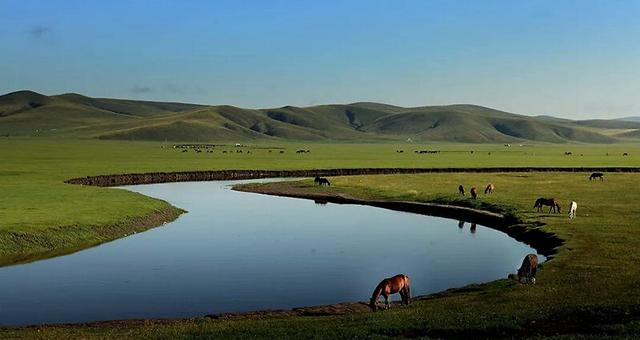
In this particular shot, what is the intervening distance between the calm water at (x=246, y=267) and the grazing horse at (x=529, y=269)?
4.69 m

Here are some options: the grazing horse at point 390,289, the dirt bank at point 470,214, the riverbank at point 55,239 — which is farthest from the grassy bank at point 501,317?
the riverbank at point 55,239

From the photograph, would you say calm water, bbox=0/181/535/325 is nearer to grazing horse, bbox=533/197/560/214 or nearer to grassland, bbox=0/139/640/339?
grassland, bbox=0/139/640/339

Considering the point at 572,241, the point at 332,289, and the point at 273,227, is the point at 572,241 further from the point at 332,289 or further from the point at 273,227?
the point at 273,227

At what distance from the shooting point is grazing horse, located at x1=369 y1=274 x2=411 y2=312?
25.9m

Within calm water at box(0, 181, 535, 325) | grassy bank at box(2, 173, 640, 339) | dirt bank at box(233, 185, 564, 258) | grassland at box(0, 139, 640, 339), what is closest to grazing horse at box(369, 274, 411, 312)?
grassy bank at box(2, 173, 640, 339)

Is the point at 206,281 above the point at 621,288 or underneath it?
underneath

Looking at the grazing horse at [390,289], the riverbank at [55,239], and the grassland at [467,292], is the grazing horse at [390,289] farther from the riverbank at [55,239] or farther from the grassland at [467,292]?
the riverbank at [55,239]

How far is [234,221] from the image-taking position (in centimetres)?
5778

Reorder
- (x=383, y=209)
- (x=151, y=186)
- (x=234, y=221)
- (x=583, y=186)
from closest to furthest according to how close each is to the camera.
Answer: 1. (x=234, y=221)
2. (x=383, y=209)
3. (x=583, y=186)
4. (x=151, y=186)

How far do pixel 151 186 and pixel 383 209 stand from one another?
37.0 m

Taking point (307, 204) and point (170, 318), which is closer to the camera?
point (170, 318)

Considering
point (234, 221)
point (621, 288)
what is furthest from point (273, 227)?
point (621, 288)

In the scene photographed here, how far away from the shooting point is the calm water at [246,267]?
29359mm

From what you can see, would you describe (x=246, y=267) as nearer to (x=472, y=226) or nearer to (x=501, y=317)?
(x=501, y=317)
